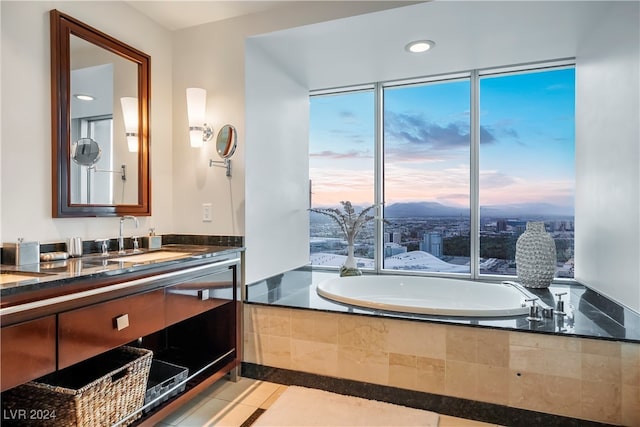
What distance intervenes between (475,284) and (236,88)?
2.19 metres

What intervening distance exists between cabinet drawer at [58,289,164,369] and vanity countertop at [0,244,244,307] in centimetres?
12

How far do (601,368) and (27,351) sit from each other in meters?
2.37

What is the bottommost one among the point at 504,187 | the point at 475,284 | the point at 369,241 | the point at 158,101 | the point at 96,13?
the point at 475,284

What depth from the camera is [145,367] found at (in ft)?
5.93

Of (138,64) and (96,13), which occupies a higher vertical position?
(96,13)

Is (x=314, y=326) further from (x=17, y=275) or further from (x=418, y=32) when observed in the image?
(x=418, y=32)

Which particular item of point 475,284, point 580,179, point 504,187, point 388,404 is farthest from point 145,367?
point 580,179

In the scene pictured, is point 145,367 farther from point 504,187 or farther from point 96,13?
point 504,187

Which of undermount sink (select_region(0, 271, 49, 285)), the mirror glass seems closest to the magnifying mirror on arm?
the mirror glass

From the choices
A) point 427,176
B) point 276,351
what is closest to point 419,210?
point 427,176

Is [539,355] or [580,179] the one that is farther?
[580,179]

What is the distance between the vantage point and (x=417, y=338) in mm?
2066

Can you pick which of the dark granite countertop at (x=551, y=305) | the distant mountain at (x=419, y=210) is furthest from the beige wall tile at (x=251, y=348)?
→ the distant mountain at (x=419, y=210)

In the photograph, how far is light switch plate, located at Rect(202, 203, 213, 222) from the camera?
264cm
